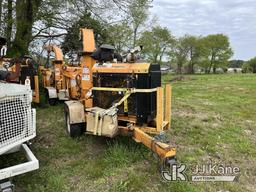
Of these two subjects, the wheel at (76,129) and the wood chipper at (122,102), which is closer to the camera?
the wood chipper at (122,102)

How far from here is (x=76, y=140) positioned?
5.10 metres

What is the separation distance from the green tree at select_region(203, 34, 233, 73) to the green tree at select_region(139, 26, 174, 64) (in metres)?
10.1

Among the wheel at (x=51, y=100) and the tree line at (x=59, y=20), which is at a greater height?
the tree line at (x=59, y=20)

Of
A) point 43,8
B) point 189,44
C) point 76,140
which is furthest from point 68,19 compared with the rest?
point 189,44

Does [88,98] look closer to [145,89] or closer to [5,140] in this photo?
Answer: [145,89]

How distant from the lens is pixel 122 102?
4590 mm

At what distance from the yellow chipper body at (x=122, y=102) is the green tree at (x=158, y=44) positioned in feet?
94.1

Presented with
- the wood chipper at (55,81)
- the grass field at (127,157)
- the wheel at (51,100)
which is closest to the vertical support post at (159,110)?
the grass field at (127,157)

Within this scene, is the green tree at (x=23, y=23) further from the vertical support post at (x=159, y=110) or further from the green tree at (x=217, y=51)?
the green tree at (x=217, y=51)

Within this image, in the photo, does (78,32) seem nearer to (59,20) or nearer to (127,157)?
(59,20)

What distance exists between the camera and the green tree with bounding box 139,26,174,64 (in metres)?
34.9

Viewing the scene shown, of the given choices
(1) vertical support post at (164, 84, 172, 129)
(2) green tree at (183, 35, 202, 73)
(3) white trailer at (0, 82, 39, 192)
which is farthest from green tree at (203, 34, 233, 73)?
(3) white trailer at (0, 82, 39, 192)

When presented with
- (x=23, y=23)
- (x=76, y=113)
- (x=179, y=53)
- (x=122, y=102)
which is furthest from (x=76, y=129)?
(x=179, y=53)

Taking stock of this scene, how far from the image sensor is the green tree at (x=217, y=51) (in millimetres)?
47062
